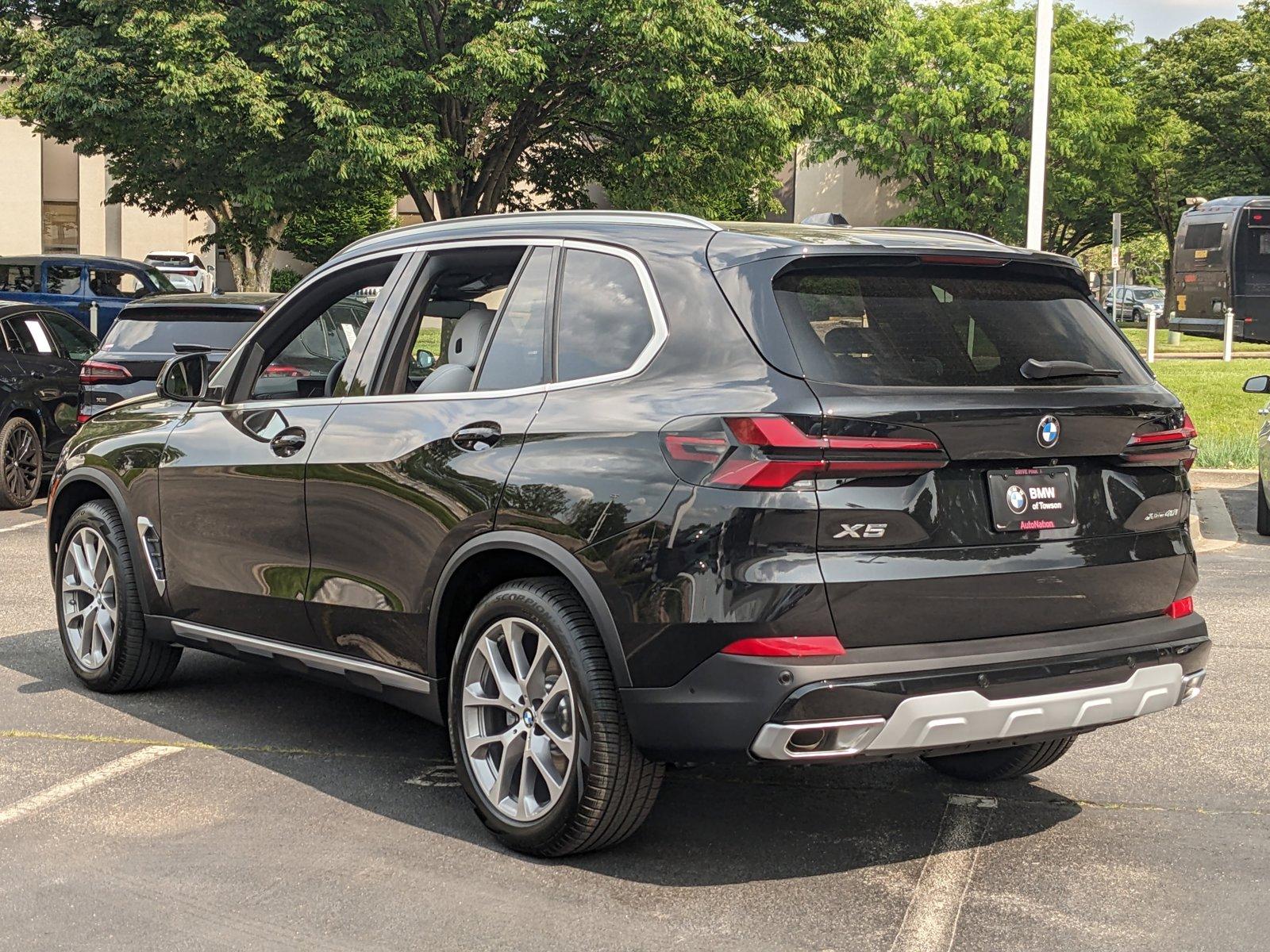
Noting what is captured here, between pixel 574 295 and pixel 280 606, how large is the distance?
5.44ft

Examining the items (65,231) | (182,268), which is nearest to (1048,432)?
(182,268)

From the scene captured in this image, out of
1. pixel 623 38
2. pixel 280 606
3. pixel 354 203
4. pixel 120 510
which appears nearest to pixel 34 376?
pixel 120 510

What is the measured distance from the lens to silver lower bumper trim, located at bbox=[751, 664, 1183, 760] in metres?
3.97

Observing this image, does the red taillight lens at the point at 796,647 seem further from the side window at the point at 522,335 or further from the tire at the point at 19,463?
the tire at the point at 19,463

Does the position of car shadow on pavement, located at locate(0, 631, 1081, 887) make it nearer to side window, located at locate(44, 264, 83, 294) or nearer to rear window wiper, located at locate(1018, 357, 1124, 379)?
rear window wiper, located at locate(1018, 357, 1124, 379)

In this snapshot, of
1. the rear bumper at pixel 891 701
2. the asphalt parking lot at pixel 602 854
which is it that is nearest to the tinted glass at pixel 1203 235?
the asphalt parking lot at pixel 602 854

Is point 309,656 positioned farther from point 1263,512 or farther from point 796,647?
point 1263,512

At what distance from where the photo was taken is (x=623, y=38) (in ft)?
80.7

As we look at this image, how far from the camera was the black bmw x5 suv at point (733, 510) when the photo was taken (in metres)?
3.99

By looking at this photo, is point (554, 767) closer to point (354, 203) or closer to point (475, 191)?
point (475, 191)

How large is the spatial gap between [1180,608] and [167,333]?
1023cm

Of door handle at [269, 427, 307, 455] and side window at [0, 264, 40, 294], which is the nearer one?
door handle at [269, 427, 307, 455]

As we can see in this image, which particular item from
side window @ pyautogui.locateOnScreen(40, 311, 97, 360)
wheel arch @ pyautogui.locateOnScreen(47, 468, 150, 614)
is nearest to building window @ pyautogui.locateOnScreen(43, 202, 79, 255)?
side window @ pyautogui.locateOnScreen(40, 311, 97, 360)

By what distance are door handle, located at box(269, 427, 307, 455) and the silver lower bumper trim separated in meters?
2.15
